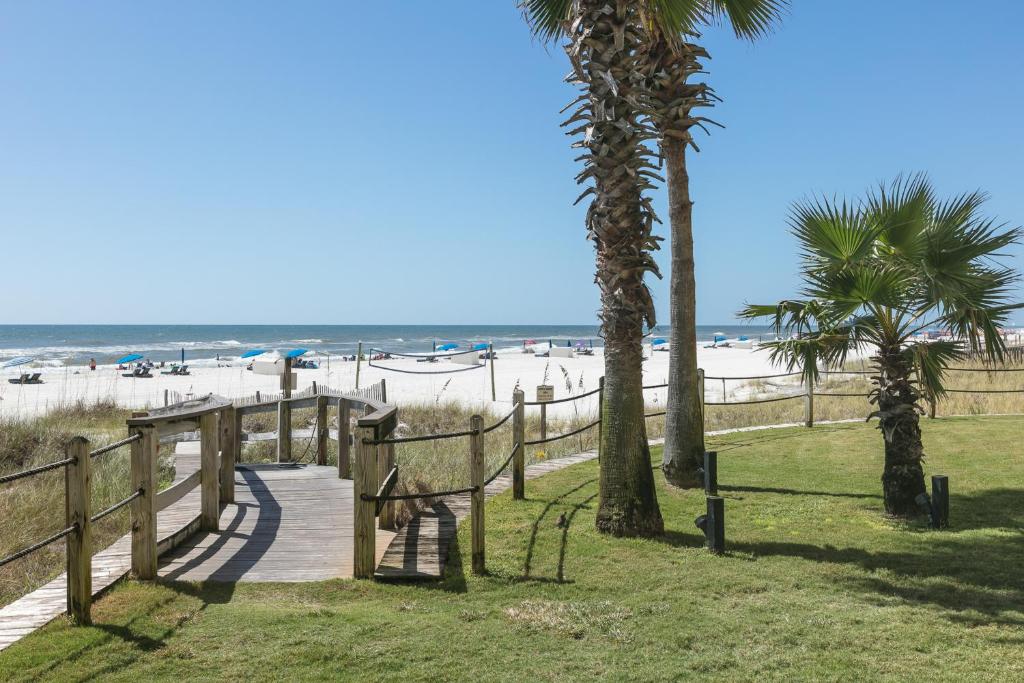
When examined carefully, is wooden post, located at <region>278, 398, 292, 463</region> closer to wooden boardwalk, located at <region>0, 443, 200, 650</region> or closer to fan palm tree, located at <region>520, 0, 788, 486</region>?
wooden boardwalk, located at <region>0, 443, 200, 650</region>

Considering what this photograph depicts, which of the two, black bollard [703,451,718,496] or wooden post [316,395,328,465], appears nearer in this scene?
black bollard [703,451,718,496]

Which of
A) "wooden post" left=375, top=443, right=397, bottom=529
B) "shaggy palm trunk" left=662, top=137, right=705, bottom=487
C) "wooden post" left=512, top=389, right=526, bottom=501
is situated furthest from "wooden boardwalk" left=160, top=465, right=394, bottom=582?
"shaggy palm trunk" left=662, top=137, right=705, bottom=487

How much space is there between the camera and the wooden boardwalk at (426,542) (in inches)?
215

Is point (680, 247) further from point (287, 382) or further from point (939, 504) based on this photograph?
point (287, 382)

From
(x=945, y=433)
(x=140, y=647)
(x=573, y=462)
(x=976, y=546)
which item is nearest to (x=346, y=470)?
(x=573, y=462)

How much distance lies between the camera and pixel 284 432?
10.2 meters

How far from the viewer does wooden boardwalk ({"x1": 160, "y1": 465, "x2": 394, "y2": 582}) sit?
18.3ft

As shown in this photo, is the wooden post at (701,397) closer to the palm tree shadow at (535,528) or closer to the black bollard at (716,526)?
the palm tree shadow at (535,528)

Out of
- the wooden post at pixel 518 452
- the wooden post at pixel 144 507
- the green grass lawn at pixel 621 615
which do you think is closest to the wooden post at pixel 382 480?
the green grass lawn at pixel 621 615

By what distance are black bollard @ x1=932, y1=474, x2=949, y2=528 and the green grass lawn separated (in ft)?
0.48

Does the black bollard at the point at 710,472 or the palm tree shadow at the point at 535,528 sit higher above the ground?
the black bollard at the point at 710,472

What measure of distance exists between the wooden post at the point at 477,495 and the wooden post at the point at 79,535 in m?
2.55

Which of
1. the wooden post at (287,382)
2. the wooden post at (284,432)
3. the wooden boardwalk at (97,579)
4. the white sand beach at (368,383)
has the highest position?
the wooden post at (287,382)

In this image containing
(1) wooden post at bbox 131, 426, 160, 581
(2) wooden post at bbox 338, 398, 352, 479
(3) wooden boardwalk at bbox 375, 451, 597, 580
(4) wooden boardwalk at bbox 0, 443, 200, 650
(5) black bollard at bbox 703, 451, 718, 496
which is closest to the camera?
(4) wooden boardwalk at bbox 0, 443, 200, 650
